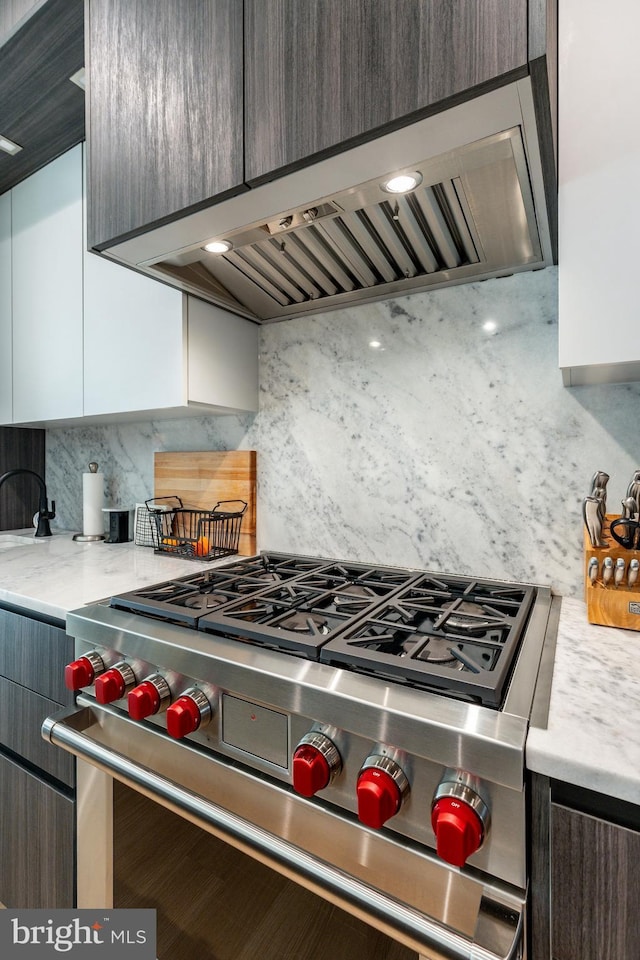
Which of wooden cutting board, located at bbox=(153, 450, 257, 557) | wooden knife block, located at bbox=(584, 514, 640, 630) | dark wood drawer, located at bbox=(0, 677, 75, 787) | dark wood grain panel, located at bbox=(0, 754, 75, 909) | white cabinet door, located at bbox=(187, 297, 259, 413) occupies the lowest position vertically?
dark wood grain panel, located at bbox=(0, 754, 75, 909)

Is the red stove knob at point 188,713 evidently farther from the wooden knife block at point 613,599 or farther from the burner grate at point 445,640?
the wooden knife block at point 613,599

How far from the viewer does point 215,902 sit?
853 millimetres

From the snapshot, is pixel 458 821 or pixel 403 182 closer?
pixel 458 821

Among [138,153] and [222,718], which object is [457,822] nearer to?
[222,718]

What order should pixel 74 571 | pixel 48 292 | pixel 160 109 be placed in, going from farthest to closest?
pixel 48 292, pixel 74 571, pixel 160 109

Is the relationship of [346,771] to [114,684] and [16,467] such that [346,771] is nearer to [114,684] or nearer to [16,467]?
[114,684]

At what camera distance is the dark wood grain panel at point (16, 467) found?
6.97ft

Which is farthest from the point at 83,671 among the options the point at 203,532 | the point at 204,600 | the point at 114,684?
the point at 203,532

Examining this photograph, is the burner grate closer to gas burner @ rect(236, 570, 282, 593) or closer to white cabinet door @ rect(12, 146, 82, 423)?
gas burner @ rect(236, 570, 282, 593)

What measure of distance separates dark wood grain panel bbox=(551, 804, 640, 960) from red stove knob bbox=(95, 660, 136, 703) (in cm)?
68

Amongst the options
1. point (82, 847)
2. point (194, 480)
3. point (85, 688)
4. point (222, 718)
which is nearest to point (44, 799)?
point (82, 847)

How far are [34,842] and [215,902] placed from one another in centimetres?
52

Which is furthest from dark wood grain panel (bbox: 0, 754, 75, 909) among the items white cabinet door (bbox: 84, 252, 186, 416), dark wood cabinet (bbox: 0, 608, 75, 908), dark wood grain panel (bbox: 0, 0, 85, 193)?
dark wood grain panel (bbox: 0, 0, 85, 193)

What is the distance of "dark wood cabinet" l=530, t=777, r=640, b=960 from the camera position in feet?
1.54
